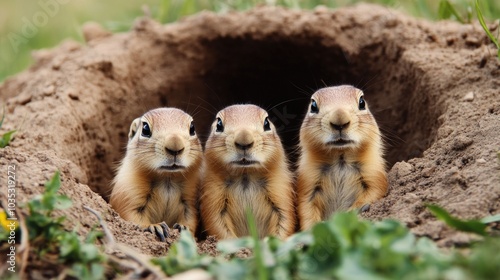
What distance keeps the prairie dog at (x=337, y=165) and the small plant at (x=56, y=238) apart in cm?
282

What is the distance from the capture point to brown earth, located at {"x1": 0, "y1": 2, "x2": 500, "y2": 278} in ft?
23.6

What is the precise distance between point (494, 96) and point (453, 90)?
589mm

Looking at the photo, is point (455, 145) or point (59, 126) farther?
point (59, 126)

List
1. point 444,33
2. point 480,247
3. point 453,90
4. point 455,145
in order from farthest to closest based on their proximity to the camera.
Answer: point 444,33
point 453,90
point 455,145
point 480,247

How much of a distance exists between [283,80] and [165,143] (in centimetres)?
367

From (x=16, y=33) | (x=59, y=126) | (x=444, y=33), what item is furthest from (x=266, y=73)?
(x=16, y=33)

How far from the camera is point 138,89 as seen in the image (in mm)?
Result: 9352

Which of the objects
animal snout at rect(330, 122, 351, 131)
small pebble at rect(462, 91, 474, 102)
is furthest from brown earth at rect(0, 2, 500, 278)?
animal snout at rect(330, 122, 351, 131)

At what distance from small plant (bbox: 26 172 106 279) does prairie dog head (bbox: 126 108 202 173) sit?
6.37 feet

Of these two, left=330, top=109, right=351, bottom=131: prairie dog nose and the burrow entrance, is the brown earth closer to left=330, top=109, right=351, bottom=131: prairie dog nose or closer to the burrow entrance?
the burrow entrance

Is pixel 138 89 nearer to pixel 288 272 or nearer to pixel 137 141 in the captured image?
pixel 137 141

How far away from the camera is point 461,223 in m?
4.46

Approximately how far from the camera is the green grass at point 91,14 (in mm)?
10102

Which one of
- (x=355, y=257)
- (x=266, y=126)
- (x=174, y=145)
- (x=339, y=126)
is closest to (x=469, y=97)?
(x=339, y=126)
